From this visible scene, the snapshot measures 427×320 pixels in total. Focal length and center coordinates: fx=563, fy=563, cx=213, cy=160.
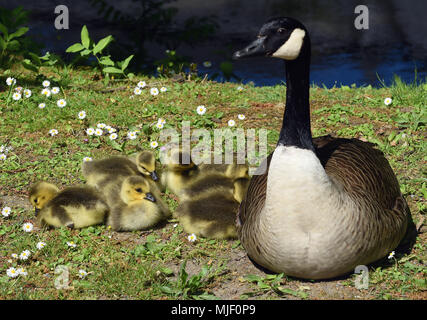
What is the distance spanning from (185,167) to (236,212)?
0.82 m

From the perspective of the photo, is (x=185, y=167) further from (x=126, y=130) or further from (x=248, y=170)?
(x=126, y=130)

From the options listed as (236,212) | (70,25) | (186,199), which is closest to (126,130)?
(186,199)

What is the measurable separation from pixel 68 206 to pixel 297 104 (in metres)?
2.29

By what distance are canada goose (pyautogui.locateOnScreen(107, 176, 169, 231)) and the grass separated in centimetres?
10

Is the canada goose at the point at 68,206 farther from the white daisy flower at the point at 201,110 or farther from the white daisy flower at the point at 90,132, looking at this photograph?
the white daisy flower at the point at 201,110

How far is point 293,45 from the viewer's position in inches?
147

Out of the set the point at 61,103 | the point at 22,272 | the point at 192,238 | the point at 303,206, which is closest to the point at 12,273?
the point at 22,272

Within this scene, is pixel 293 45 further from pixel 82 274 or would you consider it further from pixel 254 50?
pixel 82 274

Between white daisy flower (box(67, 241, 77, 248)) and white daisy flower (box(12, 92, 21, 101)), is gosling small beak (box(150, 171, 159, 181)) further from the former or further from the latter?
white daisy flower (box(12, 92, 21, 101))

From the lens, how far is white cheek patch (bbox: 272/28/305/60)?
147 inches

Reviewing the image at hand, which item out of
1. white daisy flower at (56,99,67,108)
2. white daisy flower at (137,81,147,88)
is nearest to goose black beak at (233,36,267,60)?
white daisy flower at (56,99,67,108)

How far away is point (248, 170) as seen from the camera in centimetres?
563

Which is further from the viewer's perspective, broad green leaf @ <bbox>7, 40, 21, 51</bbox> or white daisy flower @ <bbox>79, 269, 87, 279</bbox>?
broad green leaf @ <bbox>7, 40, 21, 51</bbox>

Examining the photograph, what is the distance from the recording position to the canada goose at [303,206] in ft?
12.2
